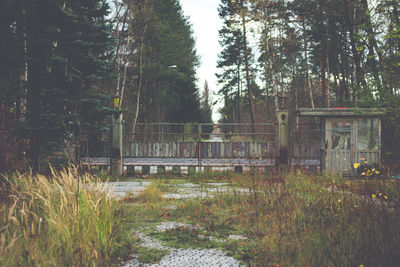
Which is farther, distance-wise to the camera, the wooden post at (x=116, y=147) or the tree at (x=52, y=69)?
the wooden post at (x=116, y=147)

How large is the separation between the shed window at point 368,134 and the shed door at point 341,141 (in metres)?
0.29

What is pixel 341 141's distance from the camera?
12664mm

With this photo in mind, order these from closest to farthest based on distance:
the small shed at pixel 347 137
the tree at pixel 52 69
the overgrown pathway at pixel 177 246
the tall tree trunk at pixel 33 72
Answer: the overgrown pathway at pixel 177 246, the tall tree trunk at pixel 33 72, the tree at pixel 52 69, the small shed at pixel 347 137

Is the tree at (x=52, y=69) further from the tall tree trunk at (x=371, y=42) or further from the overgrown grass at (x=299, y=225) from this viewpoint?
the tall tree trunk at (x=371, y=42)

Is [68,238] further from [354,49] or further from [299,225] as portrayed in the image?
[354,49]

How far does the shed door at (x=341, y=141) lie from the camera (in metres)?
12.5

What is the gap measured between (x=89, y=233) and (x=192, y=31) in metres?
46.3

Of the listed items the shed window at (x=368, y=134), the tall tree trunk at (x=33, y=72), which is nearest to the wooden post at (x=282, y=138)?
the shed window at (x=368, y=134)

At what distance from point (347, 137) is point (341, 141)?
266 mm

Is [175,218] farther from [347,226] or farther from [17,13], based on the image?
[17,13]

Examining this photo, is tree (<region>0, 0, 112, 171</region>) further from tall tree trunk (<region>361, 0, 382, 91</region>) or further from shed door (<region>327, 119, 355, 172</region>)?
tall tree trunk (<region>361, 0, 382, 91</region>)

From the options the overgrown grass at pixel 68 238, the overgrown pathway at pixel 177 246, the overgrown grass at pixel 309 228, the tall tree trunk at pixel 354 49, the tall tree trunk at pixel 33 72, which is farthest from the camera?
the tall tree trunk at pixel 354 49

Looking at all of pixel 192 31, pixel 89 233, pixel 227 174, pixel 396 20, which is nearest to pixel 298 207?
pixel 89 233

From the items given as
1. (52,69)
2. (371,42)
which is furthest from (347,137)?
(52,69)
